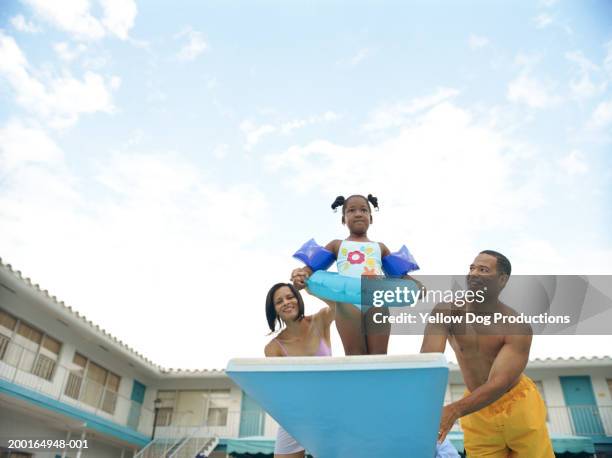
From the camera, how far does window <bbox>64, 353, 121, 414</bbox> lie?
516 inches

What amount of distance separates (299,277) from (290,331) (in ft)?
1.25

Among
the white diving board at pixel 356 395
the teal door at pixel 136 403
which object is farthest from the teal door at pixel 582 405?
the white diving board at pixel 356 395

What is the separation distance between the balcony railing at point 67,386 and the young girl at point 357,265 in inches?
395

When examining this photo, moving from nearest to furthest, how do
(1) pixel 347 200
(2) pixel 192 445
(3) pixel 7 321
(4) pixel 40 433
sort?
(1) pixel 347 200
(3) pixel 7 321
(4) pixel 40 433
(2) pixel 192 445

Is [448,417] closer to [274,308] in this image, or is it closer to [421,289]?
[421,289]

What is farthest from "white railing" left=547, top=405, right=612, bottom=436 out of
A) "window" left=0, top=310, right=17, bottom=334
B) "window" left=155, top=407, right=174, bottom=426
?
"window" left=0, top=310, right=17, bottom=334

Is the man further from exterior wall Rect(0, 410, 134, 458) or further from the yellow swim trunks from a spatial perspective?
exterior wall Rect(0, 410, 134, 458)

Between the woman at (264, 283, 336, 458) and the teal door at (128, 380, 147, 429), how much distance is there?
→ 1378 centimetres

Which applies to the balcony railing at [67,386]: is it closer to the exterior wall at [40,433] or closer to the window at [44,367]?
the window at [44,367]

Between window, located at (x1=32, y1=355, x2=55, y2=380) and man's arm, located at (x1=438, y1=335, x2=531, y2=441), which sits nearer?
man's arm, located at (x1=438, y1=335, x2=531, y2=441)

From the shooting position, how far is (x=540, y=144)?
7211 millimetres

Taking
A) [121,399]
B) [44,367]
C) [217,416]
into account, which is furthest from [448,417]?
[217,416]

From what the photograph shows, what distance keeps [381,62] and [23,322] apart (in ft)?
34.5

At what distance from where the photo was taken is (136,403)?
50.1ft
